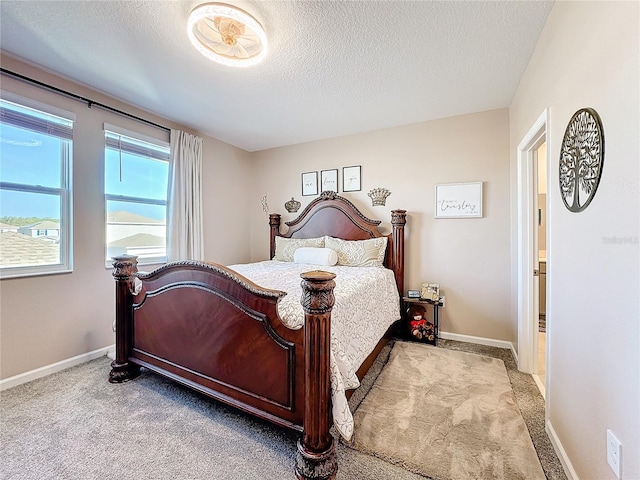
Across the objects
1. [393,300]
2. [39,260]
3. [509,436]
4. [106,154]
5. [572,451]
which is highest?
[106,154]

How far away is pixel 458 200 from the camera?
3.10 metres

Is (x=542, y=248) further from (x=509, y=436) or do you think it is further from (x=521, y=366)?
(x=509, y=436)

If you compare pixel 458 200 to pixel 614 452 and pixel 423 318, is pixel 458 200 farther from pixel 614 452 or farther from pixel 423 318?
pixel 614 452

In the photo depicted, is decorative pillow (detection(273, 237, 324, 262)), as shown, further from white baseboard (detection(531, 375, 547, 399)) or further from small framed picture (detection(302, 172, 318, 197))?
white baseboard (detection(531, 375, 547, 399))

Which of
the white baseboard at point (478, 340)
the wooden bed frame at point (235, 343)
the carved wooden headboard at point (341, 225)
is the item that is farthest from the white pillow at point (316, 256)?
the white baseboard at point (478, 340)

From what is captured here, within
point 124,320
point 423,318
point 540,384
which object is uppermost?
point 124,320

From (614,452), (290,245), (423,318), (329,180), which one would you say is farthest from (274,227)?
(614,452)

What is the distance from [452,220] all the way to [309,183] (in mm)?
1996

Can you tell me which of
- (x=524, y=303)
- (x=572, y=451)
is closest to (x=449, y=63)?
(x=524, y=303)

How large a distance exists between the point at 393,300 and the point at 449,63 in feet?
7.32

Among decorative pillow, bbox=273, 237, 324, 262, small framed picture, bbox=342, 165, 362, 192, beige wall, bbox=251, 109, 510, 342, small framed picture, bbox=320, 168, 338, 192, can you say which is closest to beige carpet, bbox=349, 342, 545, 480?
beige wall, bbox=251, 109, 510, 342

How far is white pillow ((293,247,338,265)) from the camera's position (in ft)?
10.7

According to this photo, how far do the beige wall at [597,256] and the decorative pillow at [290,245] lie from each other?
2.49 meters

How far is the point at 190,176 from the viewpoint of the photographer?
11.2 feet
